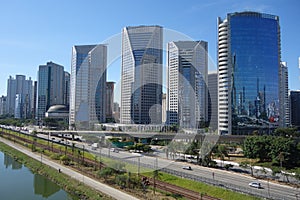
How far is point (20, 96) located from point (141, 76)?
48.5 metres

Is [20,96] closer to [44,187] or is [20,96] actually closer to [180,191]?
[44,187]

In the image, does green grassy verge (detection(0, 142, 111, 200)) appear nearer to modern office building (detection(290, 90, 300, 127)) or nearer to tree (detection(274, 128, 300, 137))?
tree (detection(274, 128, 300, 137))

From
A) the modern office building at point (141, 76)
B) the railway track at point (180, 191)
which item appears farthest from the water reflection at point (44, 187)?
the modern office building at point (141, 76)

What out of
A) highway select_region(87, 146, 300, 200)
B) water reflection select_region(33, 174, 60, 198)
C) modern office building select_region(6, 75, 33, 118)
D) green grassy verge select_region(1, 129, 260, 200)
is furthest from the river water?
modern office building select_region(6, 75, 33, 118)

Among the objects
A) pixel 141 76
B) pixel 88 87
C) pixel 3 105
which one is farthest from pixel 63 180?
pixel 3 105

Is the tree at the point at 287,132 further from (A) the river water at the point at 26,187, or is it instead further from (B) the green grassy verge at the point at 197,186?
(A) the river water at the point at 26,187

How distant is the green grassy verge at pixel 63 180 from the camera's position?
795 cm

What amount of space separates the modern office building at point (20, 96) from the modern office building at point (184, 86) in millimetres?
40268

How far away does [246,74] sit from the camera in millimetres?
21312

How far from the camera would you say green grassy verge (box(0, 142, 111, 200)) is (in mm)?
7949

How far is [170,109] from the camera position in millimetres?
26547

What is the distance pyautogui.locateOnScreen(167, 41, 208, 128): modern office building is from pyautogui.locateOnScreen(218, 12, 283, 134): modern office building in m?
2.98

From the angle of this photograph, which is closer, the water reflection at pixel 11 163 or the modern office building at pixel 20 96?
the water reflection at pixel 11 163

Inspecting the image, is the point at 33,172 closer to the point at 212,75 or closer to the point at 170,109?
the point at 170,109
